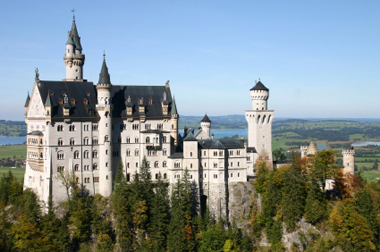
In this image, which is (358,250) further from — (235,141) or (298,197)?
(235,141)

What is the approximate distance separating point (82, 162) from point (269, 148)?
35715 millimetres

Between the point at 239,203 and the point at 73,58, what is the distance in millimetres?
39577

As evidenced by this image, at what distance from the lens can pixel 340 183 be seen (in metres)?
79.6

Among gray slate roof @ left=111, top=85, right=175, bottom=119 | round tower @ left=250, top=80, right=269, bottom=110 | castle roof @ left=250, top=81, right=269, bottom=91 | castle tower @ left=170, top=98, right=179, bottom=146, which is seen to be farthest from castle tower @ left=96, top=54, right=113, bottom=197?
castle roof @ left=250, top=81, right=269, bottom=91

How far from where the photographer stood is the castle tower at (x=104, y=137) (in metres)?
76.9

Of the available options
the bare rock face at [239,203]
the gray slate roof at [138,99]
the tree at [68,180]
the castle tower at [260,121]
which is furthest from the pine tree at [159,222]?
the castle tower at [260,121]

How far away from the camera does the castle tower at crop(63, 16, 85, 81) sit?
83375mm

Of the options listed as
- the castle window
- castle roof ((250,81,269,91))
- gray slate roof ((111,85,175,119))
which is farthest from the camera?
castle roof ((250,81,269,91))

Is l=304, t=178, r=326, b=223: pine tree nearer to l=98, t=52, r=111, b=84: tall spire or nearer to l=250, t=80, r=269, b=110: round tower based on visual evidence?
l=250, t=80, r=269, b=110: round tower

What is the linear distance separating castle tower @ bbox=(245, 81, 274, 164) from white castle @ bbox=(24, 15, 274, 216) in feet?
18.1

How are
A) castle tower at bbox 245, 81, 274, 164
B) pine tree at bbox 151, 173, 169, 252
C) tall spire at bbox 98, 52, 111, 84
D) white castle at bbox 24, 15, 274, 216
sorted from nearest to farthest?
pine tree at bbox 151, 173, 169, 252 → white castle at bbox 24, 15, 274, 216 → tall spire at bbox 98, 52, 111, 84 → castle tower at bbox 245, 81, 274, 164

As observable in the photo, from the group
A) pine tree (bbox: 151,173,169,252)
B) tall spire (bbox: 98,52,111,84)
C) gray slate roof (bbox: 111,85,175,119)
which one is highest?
tall spire (bbox: 98,52,111,84)

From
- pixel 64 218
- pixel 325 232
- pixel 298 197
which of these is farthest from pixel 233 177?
pixel 64 218

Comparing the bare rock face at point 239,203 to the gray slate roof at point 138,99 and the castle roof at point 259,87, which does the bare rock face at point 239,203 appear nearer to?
the gray slate roof at point 138,99
